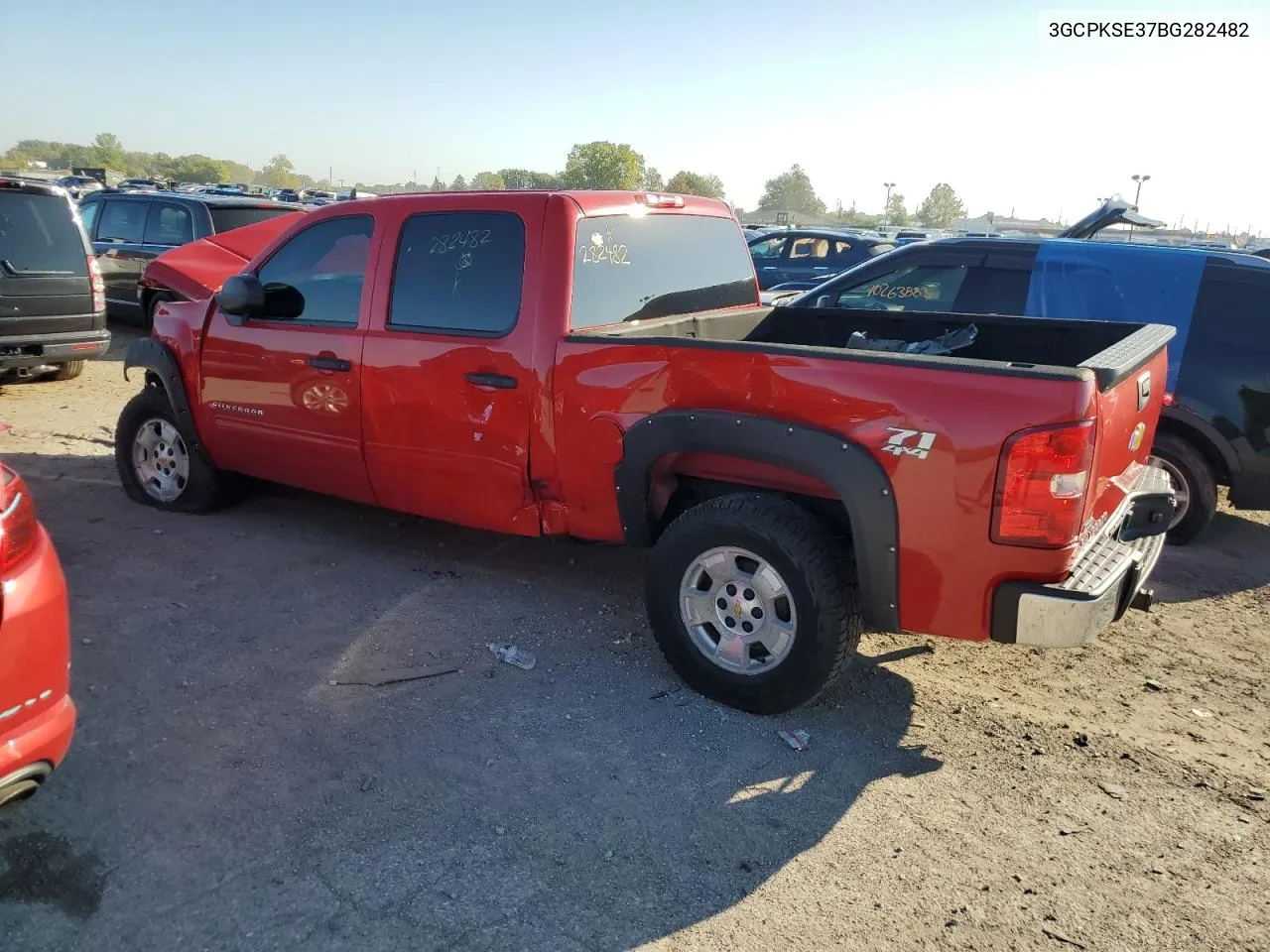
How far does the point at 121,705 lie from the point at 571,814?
1795 mm

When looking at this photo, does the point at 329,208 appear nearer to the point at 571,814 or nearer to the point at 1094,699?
the point at 571,814

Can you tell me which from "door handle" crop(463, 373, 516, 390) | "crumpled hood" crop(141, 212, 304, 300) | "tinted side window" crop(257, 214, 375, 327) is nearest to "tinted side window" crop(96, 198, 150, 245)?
"crumpled hood" crop(141, 212, 304, 300)

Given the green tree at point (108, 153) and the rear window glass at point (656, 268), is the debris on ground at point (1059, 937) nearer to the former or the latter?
the rear window glass at point (656, 268)

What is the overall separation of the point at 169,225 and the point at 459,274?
8.68 m

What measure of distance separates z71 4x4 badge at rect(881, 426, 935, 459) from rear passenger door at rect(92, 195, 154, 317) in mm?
10990

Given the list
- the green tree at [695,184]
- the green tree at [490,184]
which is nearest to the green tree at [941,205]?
the green tree at [695,184]

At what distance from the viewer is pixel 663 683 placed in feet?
12.5

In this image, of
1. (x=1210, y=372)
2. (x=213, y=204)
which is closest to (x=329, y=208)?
(x=1210, y=372)

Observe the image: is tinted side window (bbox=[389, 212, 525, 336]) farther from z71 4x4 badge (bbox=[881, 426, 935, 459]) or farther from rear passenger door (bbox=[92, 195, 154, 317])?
rear passenger door (bbox=[92, 195, 154, 317])

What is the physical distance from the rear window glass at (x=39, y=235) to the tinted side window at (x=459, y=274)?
219 inches

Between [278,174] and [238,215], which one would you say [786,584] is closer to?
[238,215]

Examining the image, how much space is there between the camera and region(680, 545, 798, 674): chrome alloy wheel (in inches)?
135

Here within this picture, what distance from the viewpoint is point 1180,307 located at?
5.64 metres

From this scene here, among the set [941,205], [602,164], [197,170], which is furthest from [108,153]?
[941,205]
